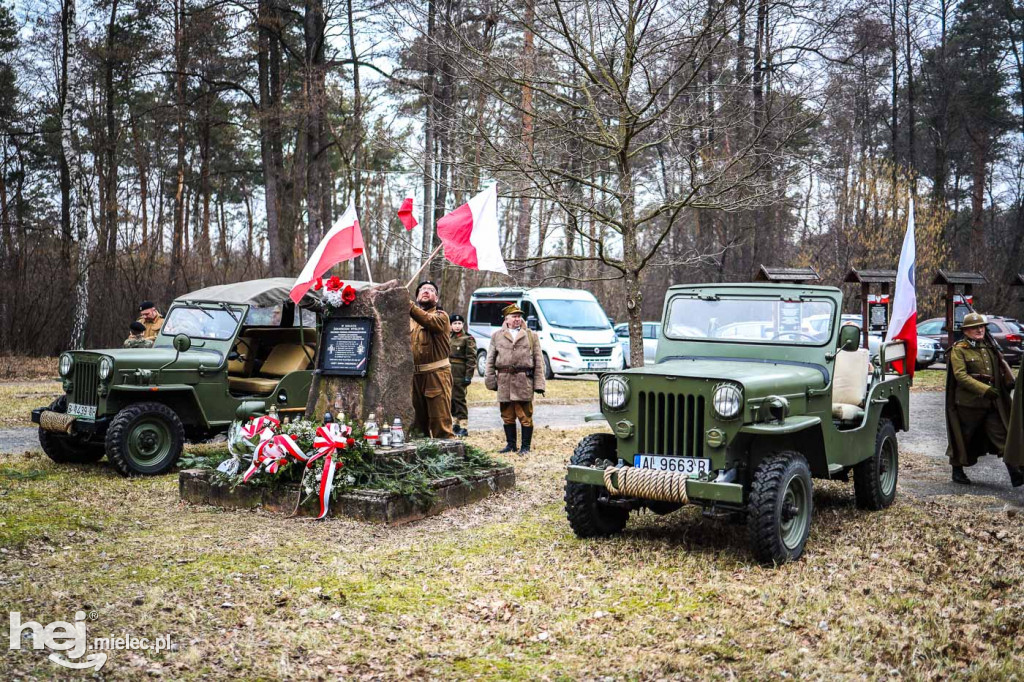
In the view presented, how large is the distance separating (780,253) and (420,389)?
2272 centimetres

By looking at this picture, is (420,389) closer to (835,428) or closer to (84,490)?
(84,490)

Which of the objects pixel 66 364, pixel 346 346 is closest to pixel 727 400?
pixel 346 346

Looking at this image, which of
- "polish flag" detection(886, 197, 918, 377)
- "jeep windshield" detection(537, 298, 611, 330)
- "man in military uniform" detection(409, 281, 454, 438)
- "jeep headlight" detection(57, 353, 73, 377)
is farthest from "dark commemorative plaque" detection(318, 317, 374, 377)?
"jeep windshield" detection(537, 298, 611, 330)

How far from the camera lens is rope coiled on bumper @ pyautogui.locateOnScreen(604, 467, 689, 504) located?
571 cm

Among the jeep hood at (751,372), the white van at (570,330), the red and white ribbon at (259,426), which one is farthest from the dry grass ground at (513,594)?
the white van at (570,330)

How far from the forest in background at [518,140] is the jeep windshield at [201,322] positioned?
3.45 meters

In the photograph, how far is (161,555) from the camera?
6082 mm

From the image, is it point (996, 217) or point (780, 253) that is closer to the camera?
point (780, 253)

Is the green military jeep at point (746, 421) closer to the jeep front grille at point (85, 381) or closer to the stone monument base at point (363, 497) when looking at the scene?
the stone monument base at point (363, 497)

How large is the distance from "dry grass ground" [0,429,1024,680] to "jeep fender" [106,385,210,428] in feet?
5.76

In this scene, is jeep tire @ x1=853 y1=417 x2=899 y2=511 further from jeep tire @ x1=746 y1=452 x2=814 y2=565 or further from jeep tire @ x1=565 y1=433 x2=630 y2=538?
jeep tire @ x1=565 y1=433 x2=630 y2=538

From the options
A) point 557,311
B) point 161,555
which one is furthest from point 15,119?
point 161,555

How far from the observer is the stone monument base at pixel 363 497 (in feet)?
23.0

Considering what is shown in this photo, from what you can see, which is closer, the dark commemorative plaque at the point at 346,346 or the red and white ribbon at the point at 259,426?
the red and white ribbon at the point at 259,426
